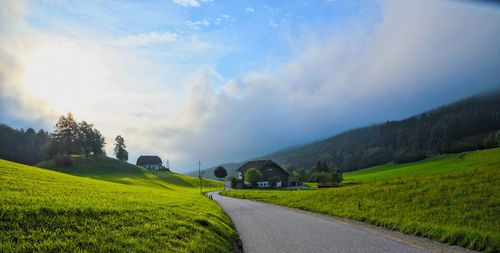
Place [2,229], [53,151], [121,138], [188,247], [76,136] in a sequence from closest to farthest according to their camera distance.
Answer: [2,229]
[188,247]
[53,151]
[76,136]
[121,138]

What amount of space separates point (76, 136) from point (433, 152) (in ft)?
635

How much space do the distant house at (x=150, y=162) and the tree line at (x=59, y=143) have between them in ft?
50.4

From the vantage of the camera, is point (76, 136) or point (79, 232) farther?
point (76, 136)

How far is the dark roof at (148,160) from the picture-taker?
15418cm

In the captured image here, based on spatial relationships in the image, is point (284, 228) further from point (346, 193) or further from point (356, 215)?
point (346, 193)

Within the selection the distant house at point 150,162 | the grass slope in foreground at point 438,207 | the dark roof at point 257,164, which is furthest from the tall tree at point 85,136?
the grass slope in foreground at point 438,207

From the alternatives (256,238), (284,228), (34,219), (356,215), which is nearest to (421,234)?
(356,215)

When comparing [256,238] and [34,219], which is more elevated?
[34,219]

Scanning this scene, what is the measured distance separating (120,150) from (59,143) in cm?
4181

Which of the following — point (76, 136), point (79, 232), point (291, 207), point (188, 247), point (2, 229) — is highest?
point (76, 136)

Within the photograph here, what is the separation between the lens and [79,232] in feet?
27.3

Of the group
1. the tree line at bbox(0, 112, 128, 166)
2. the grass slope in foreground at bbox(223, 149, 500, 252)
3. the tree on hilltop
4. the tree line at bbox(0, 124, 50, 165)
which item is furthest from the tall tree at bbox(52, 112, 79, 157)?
the grass slope in foreground at bbox(223, 149, 500, 252)

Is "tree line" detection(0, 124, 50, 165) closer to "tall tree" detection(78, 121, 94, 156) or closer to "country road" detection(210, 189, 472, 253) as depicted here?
"tall tree" detection(78, 121, 94, 156)

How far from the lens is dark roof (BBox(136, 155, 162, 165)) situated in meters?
154
